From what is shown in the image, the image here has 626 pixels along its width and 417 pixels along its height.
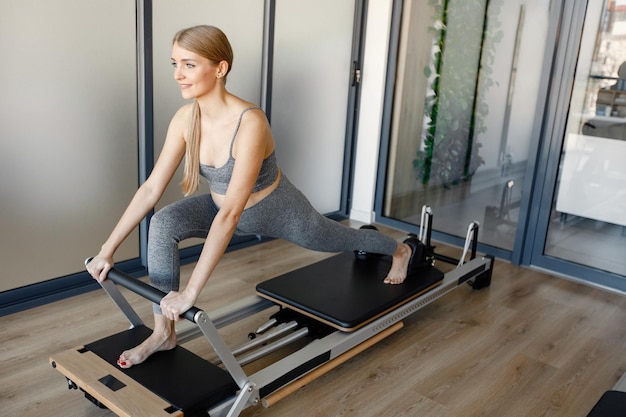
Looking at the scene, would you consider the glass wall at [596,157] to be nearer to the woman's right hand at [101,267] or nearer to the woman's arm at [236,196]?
the woman's arm at [236,196]

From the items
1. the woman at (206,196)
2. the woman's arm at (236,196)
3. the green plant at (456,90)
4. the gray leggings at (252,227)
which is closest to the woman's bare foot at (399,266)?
the gray leggings at (252,227)

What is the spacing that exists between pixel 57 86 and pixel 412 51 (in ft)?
6.82

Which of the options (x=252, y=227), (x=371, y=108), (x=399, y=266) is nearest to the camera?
(x=252, y=227)

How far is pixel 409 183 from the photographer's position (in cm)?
390

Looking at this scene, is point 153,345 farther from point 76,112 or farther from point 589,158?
point 589,158

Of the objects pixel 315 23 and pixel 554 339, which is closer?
pixel 554 339

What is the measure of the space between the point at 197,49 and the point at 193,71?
2.6 inches

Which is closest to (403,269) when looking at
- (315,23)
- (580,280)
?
(580,280)

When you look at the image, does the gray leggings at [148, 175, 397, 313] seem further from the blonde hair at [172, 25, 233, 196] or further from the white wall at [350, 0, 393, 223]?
the white wall at [350, 0, 393, 223]

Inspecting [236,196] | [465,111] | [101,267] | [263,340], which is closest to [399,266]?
[263,340]

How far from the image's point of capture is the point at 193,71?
177cm

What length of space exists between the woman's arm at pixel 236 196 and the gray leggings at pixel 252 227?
0.12 m

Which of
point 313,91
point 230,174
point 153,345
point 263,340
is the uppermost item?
point 313,91

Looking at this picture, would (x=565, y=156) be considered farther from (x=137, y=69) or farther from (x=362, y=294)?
(x=137, y=69)
